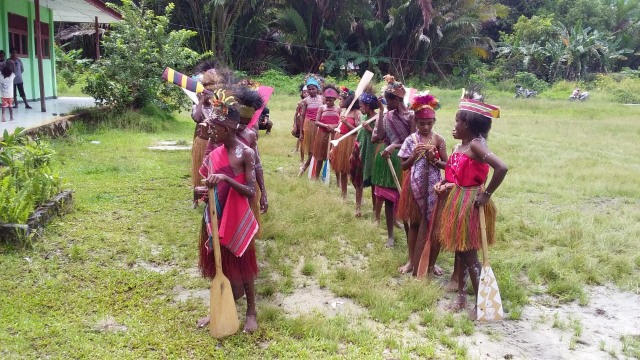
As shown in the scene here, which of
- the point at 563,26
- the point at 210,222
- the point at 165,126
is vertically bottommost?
the point at 165,126

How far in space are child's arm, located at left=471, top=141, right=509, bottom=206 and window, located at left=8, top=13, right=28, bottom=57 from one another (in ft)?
39.8

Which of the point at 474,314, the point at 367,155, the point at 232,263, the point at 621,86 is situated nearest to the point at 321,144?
the point at 367,155

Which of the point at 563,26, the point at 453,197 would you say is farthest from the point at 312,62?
the point at 453,197

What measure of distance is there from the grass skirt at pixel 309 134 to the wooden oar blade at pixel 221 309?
4.69 metres

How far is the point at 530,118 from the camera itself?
17562mm

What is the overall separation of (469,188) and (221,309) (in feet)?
5.74

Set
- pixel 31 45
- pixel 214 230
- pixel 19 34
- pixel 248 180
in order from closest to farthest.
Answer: pixel 214 230 < pixel 248 180 < pixel 19 34 < pixel 31 45

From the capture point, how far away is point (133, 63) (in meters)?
11.7

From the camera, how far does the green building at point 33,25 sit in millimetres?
12336

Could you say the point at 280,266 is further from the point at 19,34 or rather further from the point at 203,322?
the point at 19,34

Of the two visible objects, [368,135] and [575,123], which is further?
[575,123]

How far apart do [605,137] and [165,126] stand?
1001 centimetres

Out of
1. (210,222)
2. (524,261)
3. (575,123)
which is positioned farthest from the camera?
(575,123)

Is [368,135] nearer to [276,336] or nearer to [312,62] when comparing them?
[276,336]
